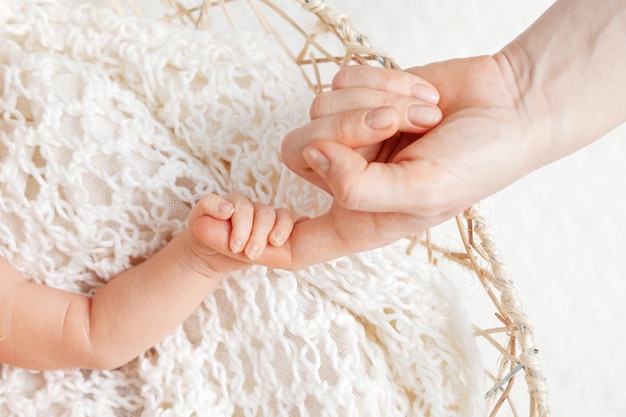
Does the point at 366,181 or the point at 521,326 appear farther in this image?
the point at 521,326

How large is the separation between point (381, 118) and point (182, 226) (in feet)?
1.27

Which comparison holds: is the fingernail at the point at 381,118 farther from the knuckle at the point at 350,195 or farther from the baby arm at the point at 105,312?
the baby arm at the point at 105,312

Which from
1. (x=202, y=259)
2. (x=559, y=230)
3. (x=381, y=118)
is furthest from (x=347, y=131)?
(x=559, y=230)

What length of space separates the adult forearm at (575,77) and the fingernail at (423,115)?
11 centimetres

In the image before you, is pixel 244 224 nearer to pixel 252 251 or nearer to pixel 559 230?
pixel 252 251

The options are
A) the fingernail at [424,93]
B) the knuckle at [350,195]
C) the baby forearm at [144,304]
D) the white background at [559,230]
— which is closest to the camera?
the knuckle at [350,195]

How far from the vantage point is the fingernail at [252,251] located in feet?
2.63

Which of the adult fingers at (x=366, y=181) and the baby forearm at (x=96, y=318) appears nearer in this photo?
the adult fingers at (x=366, y=181)

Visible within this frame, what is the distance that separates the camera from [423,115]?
0.76 metres

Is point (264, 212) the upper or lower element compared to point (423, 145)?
lower

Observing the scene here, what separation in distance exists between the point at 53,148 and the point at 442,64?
511 millimetres

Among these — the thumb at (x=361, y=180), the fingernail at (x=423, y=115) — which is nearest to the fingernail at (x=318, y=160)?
the thumb at (x=361, y=180)

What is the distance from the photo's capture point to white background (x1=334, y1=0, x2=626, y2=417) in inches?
56.8

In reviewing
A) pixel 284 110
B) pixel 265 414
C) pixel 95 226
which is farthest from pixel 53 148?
pixel 265 414
